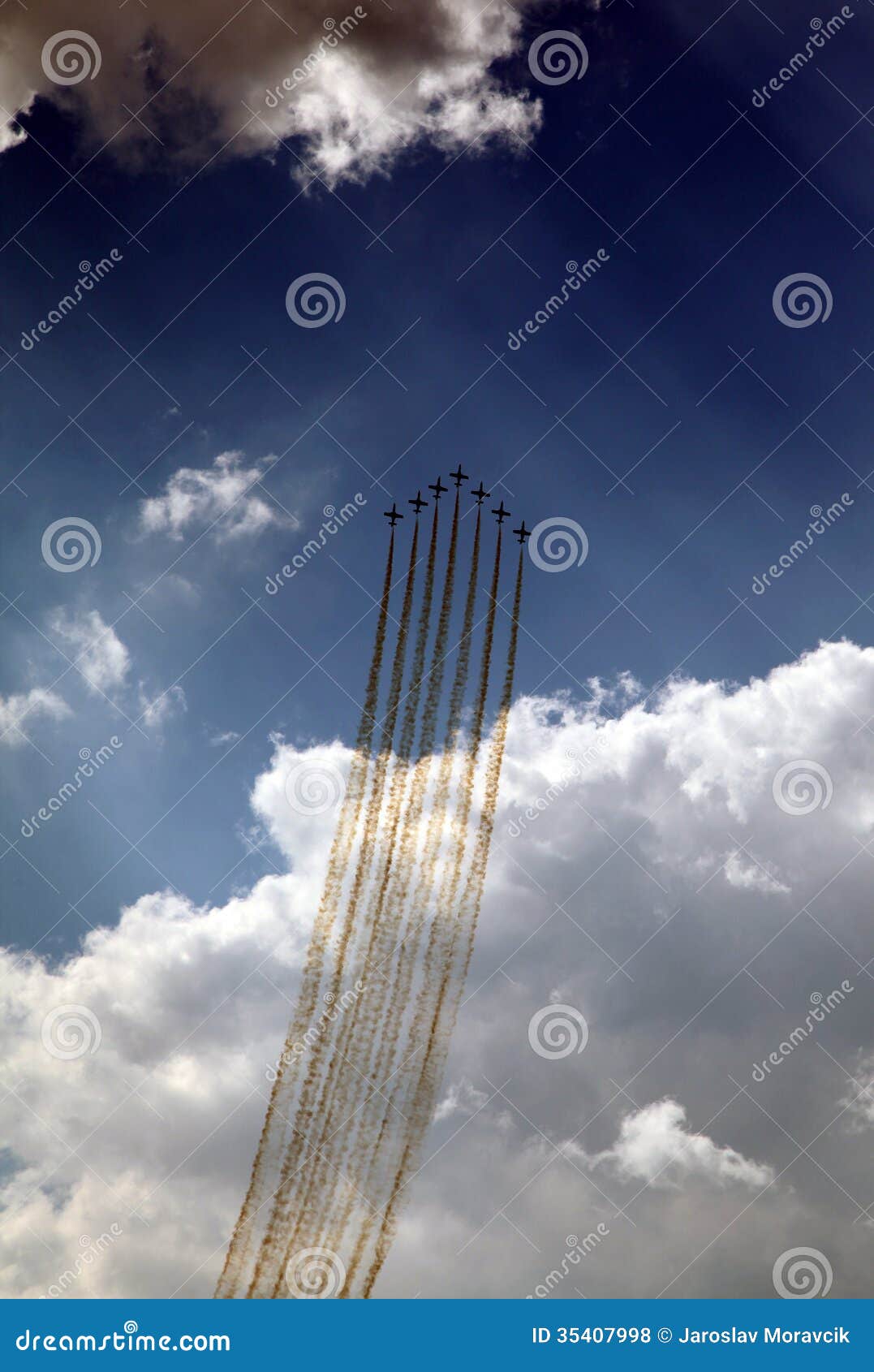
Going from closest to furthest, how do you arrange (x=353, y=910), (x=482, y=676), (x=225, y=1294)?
(x=225, y=1294) < (x=353, y=910) < (x=482, y=676)

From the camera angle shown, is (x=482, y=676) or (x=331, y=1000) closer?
(x=331, y=1000)

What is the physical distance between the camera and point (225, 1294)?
71562 millimetres

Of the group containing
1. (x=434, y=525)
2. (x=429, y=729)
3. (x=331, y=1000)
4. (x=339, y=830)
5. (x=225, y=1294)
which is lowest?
(x=225, y=1294)

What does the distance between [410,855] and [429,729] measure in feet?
29.3

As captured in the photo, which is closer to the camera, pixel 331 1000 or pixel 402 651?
pixel 331 1000

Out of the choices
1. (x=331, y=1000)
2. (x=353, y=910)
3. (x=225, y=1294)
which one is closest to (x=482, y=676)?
(x=353, y=910)

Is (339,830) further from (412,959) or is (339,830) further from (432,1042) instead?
(432,1042)

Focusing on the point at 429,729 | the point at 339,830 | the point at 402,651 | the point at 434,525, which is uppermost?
the point at 434,525

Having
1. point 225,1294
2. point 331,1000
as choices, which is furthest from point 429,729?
point 225,1294

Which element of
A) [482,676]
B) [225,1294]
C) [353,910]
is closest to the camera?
[225,1294]

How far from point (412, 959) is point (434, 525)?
31126 mm

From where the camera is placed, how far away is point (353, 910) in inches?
3007

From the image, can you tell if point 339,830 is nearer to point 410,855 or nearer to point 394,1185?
point 410,855

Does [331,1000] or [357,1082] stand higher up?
[331,1000]
